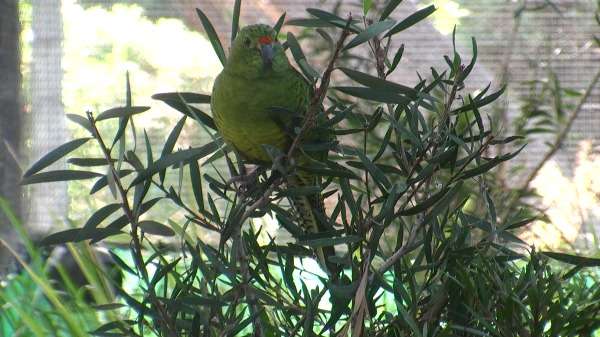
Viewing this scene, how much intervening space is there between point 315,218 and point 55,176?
0.58ft

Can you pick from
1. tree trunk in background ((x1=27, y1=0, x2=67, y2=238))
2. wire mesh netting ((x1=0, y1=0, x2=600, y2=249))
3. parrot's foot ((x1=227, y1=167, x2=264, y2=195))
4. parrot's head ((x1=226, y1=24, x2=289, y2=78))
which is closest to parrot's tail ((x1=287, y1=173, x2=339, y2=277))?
parrot's foot ((x1=227, y1=167, x2=264, y2=195))

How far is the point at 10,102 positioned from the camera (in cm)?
185

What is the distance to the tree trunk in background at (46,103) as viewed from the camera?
6.12 feet

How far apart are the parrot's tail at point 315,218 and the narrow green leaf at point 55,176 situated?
135 mm

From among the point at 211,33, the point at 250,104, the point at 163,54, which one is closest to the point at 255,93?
the point at 250,104

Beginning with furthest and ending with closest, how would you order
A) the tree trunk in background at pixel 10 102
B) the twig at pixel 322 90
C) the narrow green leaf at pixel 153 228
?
the tree trunk in background at pixel 10 102
the narrow green leaf at pixel 153 228
the twig at pixel 322 90

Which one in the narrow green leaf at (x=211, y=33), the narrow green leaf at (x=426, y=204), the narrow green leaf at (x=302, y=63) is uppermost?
the narrow green leaf at (x=211, y=33)

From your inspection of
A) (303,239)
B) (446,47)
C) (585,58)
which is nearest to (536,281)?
(303,239)

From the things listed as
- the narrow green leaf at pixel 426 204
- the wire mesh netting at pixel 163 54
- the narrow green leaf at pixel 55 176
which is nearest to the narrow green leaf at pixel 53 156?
the narrow green leaf at pixel 55 176

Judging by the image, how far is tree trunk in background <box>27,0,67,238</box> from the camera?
6.12 ft

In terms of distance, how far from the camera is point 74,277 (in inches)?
69.5

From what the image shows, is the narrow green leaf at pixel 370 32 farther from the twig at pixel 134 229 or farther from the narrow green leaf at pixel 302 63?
the twig at pixel 134 229

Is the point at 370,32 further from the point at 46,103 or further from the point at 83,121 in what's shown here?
the point at 46,103

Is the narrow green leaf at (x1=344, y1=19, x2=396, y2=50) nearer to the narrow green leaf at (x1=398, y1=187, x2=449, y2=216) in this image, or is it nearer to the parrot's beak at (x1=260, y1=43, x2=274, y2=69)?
the narrow green leaf at (x1=398, y1=187, x2=449, y2=216)
